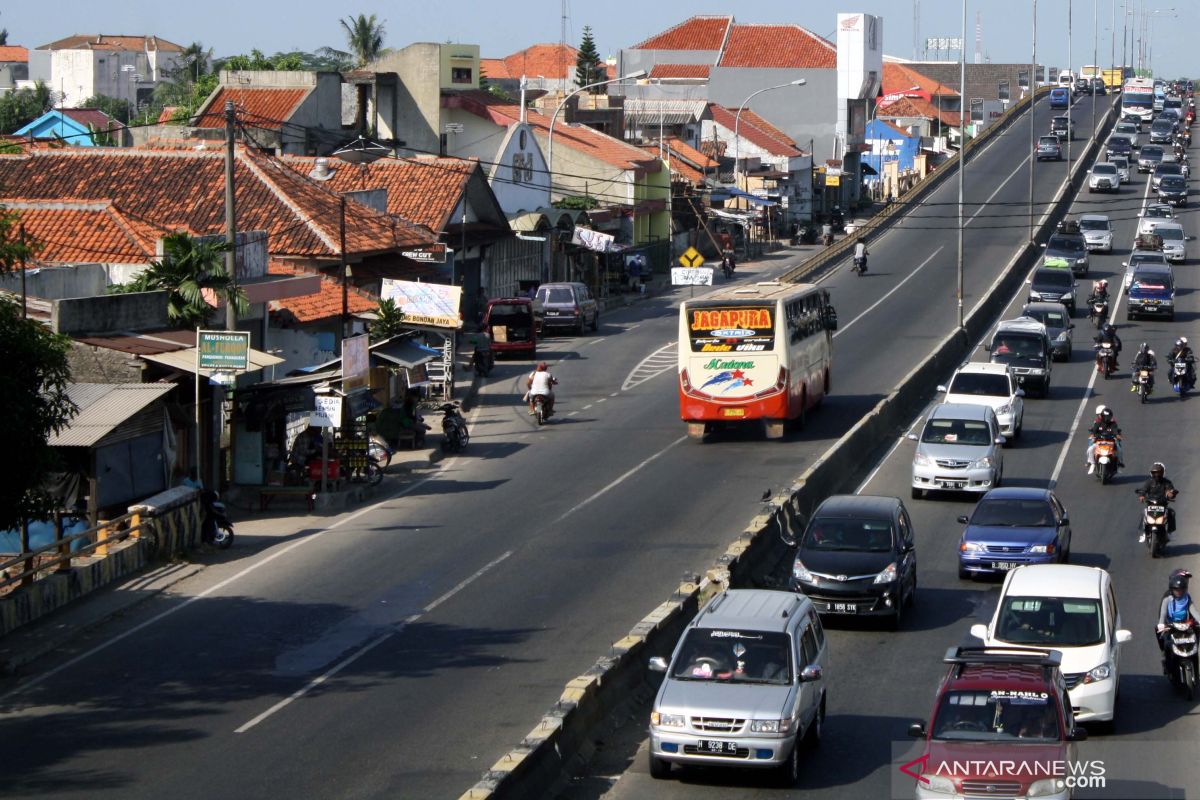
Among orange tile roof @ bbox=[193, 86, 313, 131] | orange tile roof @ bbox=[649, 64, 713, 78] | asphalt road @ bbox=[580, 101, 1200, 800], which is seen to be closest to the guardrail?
asphalt road @ bbox=[580, 101, 1200, 800]

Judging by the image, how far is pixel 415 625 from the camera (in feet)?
74.6

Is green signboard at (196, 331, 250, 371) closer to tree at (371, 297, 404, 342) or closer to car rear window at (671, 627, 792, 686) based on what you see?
tree at (371, 297, 404, 342)

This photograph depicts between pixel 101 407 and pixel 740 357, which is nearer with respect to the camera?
pixel 101 407

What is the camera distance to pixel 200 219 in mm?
45750

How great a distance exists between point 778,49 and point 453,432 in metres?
90.2

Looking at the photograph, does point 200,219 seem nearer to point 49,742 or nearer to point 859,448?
point 859,448

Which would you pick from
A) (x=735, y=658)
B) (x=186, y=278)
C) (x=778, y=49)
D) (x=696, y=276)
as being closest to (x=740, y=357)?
(x=186, y=278)

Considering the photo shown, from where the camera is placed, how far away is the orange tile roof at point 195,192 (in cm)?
4625

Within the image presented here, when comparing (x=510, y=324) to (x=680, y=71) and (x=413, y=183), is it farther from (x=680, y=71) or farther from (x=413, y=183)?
(x=680, y=71)

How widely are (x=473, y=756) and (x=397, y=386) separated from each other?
24561 mm

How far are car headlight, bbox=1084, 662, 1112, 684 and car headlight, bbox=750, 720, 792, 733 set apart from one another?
4237 millimetres

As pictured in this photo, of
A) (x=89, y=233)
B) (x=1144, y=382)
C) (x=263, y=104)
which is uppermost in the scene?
(x=263, y=104)

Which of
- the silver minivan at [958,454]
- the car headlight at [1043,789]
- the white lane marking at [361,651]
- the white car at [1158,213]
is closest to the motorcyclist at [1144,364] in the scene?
the silver minivan at [958,454]

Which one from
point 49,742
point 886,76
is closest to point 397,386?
point 49,742
